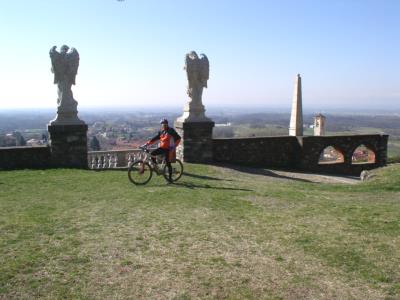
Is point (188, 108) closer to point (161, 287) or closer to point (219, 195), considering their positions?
point (219, 195)

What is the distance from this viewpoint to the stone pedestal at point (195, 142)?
1455 centimetres

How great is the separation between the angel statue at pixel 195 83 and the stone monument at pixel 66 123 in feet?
11.8

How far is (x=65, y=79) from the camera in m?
13.2

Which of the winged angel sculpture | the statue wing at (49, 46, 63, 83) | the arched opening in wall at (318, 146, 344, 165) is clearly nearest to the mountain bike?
the statue wing at (49, 46, 63, 83)

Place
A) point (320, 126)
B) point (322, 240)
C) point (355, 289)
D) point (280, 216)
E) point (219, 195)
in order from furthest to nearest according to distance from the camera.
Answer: point (320, 126) → point (219, 195) → point (280, 216) → point (322, 240) → point (355, 289)

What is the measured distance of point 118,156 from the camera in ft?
48.8

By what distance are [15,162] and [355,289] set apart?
10.9 m

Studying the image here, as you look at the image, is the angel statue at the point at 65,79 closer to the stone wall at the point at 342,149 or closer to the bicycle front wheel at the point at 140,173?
the bicycle front wheel at the point at 140,173

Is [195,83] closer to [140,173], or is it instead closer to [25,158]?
[140,173]

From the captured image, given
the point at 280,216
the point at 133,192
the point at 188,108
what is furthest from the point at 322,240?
the point at 188,108

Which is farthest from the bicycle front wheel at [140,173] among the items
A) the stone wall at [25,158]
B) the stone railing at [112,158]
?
the stone railing at [112,158]

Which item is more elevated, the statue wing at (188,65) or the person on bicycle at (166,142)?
the statue wing at (188,65)

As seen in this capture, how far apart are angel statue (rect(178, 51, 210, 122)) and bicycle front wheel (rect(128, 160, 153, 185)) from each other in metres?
4.73

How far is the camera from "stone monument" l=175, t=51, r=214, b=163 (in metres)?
14.6
